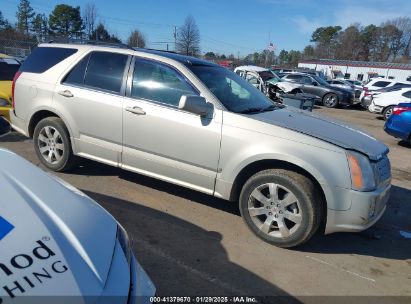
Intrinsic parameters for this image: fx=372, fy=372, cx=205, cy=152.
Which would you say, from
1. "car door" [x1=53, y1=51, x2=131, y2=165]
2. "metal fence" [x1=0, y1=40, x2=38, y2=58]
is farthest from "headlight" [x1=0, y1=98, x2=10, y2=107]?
"metal fence" [x1=0, y1=40, x2=38, y2=58]

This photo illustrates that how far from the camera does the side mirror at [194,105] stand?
12.8 ft

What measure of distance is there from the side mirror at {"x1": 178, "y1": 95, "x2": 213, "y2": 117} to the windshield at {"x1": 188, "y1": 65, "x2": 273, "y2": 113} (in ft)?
0.87

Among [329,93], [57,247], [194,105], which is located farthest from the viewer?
[329,93]

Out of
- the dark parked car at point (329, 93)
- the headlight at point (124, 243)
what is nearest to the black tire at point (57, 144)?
the headlight at point (124, 243)

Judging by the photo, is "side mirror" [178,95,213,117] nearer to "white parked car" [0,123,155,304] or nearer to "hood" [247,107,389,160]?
"hood" [247,107,389,160]

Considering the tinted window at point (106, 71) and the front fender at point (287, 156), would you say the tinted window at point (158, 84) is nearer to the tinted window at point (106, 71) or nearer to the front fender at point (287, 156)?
the tinted window at point (106, 71)

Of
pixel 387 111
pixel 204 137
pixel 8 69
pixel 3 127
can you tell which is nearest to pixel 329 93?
pixel 387 111

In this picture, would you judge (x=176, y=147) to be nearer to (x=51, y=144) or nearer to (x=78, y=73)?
(x=78, y=73)

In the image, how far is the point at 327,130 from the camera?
398 cm

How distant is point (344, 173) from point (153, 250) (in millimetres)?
1927

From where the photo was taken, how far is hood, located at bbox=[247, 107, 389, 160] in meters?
3.67

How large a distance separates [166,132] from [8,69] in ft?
19.7

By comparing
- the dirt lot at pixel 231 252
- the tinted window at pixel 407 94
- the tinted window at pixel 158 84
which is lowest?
the dirt lot at pixel 231 252

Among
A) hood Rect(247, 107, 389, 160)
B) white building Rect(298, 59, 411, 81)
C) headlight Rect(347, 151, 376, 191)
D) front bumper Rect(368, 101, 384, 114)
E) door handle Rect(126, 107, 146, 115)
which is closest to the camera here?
headlight Rect(347, 151, 376, 191)
